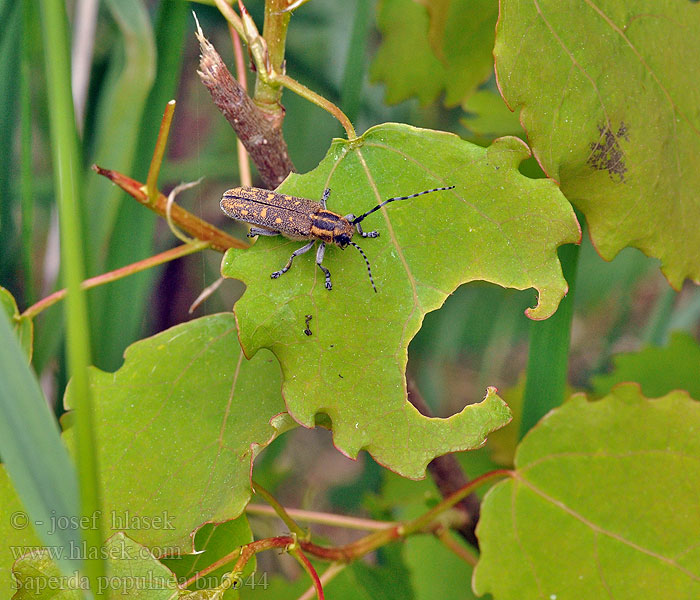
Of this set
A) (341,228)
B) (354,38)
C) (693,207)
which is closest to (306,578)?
(341,228)

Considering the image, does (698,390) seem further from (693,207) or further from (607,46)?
(607,46)

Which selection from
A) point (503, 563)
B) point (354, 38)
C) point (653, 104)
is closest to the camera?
point (653, 104)

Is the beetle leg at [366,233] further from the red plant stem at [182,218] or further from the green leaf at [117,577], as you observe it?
the green leaf at [117,577]

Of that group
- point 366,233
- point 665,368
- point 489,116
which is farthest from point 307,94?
point 665,368

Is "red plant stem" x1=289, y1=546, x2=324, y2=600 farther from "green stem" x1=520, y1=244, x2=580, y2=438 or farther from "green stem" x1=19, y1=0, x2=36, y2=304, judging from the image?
"green stem" x1=19, y1=0, x2=36, y2=304

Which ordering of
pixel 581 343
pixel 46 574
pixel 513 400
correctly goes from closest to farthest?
pixel 46 574
pixel 513 400
pixel 581 343
